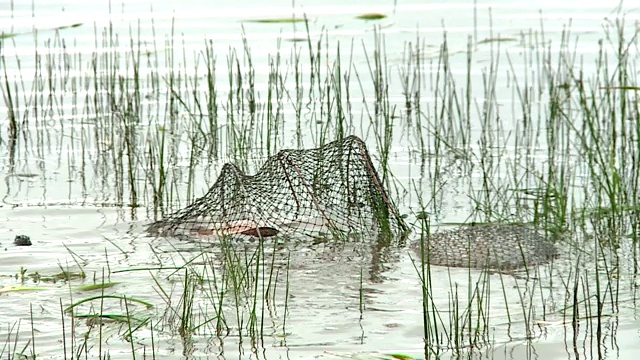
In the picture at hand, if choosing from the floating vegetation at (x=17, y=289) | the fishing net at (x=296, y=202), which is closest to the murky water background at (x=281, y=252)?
the floating vegetation at (x=17, y=289)

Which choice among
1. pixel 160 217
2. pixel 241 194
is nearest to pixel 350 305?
pixel 241 194

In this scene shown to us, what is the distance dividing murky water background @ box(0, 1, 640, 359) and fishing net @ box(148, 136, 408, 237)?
13cm

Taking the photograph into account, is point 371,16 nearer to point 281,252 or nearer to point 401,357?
point 281,252

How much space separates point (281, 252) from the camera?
19.7 ft

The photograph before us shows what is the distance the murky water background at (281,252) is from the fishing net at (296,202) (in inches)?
5.3

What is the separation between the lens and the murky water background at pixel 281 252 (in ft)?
15.1

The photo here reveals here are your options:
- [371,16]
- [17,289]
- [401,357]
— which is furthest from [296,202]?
[371,16]

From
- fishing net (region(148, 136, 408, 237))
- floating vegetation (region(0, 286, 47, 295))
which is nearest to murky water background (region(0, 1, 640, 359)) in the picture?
floating vegetation (region(0, 286, 47, 295))

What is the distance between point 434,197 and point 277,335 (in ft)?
7.18

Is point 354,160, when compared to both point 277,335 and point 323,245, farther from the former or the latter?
point 277,335

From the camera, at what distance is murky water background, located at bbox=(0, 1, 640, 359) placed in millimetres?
4598

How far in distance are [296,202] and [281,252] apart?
38 centimetres

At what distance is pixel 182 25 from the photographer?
1230 centimetres

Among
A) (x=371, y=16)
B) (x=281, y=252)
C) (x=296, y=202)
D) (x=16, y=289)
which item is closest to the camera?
(x=16, y=289)
